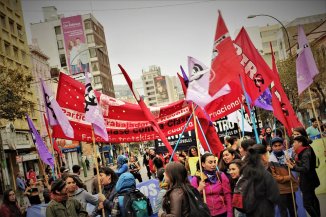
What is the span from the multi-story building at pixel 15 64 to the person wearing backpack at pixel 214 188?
30.5 metres

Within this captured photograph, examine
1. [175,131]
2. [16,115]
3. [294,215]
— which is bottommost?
[294,215]

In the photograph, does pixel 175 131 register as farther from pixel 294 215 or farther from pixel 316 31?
pixel 316 31

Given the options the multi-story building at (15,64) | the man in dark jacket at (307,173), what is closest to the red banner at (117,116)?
the man in dark jacket at (307,173)

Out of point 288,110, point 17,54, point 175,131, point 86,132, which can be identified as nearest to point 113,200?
point 86,132

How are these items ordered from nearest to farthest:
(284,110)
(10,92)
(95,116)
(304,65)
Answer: (95,116), (284,110), (304,65), (10,92)

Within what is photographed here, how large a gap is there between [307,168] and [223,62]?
2.16m

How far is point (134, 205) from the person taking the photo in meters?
5.32

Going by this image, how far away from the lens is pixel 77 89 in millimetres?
7820

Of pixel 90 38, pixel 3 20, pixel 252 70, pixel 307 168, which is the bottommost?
pixel 307 168

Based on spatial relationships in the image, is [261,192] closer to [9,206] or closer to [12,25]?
[9,206]

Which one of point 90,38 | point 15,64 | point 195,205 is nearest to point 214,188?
point 195,205

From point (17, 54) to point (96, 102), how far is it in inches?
1485

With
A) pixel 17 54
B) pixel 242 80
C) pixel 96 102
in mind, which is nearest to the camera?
pixel 96 102

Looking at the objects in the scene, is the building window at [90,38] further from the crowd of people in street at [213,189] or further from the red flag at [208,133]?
the crowd of people in street at [213,189]
